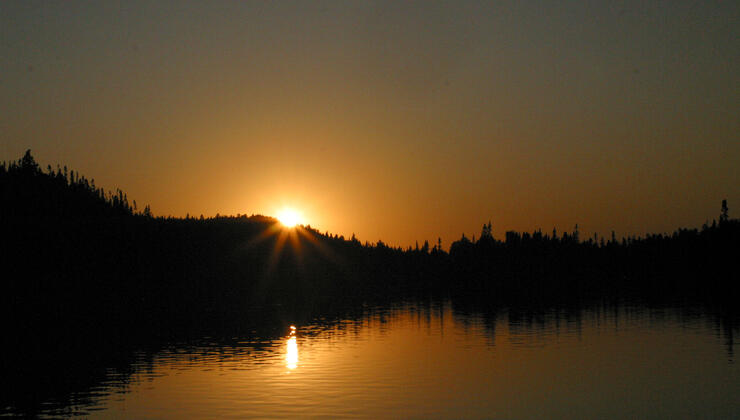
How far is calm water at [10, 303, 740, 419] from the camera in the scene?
5188 cm

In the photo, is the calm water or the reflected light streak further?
the reflected light streak

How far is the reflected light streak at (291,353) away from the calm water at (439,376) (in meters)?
0.13

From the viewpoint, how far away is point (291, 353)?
86.0 meters

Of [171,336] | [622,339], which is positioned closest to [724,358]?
[622,339]

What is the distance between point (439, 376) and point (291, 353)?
23873mm

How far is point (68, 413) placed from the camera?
51562mm

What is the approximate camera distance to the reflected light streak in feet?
246

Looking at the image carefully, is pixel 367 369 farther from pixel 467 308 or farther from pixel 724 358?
pixel 467 308

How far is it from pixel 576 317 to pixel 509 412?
89509mm

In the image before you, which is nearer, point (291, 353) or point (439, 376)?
point (439, 376)

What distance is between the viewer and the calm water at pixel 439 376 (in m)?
51.9

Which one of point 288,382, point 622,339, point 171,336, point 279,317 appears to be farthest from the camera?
point 279,317

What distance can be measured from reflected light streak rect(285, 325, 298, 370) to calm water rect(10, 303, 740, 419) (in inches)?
5.1

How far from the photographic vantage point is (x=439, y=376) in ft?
221
